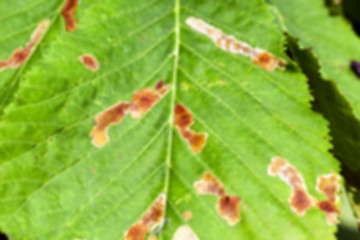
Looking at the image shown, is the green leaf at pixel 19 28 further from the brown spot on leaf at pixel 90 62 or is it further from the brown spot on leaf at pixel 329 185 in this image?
the brown spot on leaf at pixel 329 185

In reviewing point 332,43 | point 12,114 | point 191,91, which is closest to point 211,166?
point 191,91

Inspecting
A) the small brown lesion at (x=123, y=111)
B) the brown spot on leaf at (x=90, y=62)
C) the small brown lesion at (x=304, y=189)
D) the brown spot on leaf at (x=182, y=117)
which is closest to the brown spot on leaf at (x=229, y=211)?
the small brown lesion at (x=304, y=189)

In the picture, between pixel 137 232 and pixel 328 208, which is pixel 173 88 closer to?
pixel 137 232

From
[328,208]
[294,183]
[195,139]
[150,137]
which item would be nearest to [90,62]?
[150,137]

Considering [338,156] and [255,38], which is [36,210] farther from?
[338,156]

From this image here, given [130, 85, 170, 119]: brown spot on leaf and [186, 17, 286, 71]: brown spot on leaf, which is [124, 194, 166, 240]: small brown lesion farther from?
[186, 17, 286, 71]: brown spot on leaf
